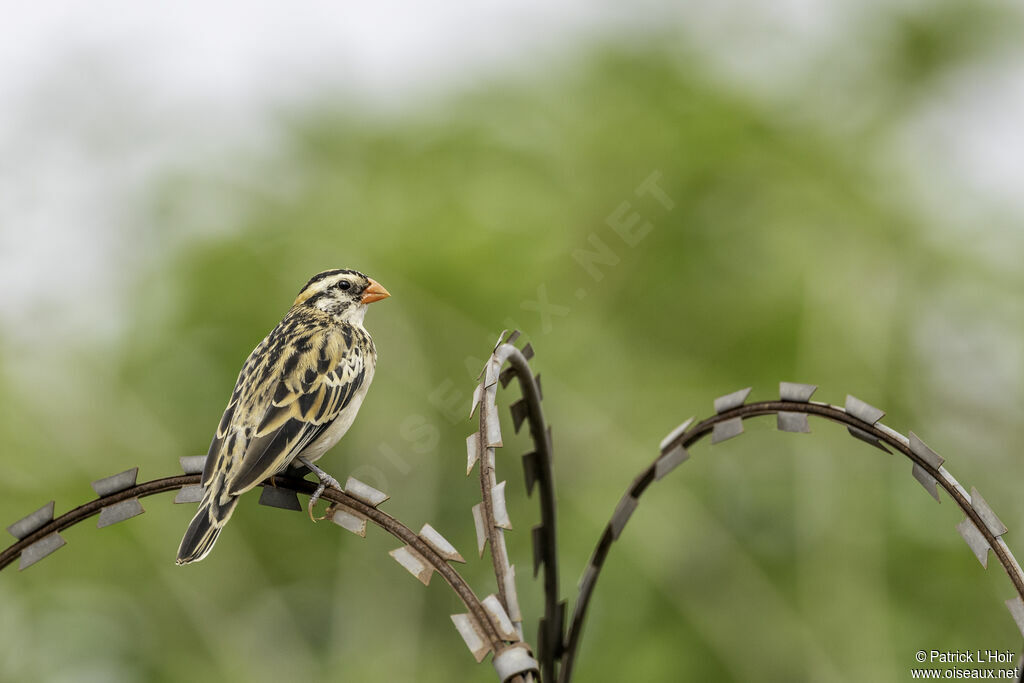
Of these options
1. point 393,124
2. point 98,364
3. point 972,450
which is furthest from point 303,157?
point 972,450

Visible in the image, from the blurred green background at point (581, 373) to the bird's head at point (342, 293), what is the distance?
2.09m

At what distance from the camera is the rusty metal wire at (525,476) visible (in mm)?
1185

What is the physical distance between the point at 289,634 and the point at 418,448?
140cm

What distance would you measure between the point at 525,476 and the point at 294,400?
0.51m

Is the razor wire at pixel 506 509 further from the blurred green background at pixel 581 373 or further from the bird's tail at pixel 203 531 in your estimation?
the blurred green background at pixel 581 373

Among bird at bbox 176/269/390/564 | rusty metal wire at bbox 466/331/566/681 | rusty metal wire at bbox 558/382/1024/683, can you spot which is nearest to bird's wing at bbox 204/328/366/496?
bird at bbox 176/269/390/564

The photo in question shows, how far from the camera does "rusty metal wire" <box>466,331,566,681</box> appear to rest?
1.18 meters

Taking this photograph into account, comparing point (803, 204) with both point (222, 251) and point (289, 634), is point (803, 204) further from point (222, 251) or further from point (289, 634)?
point (289, 634)

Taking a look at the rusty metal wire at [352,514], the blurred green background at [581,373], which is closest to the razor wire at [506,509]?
the rusty metal wire at [352,514]

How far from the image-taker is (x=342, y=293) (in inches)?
86.0

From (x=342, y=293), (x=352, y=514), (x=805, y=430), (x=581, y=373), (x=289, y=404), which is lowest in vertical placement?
(x=352, y=514)

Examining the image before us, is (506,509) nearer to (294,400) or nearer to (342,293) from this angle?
(294,400)

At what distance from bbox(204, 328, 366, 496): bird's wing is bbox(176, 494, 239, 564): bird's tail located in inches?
1.4

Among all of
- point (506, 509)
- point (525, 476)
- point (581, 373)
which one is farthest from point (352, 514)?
point (581, 373)
